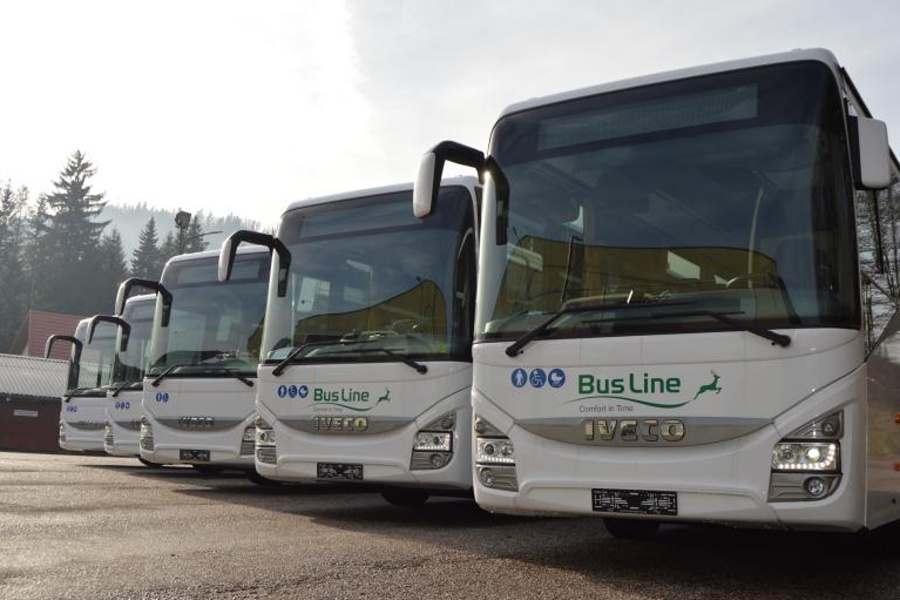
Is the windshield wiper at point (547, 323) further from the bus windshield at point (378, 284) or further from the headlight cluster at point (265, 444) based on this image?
the headlight cluster at point (265, 444)

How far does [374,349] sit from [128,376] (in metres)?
8.42

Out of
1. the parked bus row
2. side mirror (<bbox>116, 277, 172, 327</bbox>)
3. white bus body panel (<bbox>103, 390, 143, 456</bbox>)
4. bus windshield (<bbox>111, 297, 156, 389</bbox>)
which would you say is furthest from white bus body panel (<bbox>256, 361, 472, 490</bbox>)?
bus windshield (<bbox>111, 297, 156, 389</bbox>)

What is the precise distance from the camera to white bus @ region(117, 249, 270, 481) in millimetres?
10656

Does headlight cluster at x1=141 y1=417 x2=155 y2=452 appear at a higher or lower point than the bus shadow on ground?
higher

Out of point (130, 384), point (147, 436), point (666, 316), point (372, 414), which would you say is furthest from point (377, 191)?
point (130, 384)

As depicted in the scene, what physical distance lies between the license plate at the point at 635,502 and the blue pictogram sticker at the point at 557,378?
680 mm

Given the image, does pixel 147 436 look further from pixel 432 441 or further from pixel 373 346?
pixel 432 441

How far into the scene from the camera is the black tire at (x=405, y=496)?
31.3 ft

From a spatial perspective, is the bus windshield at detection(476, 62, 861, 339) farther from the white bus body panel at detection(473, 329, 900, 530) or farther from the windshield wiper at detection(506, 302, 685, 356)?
the white bus body panel at detection(473, 329, 900, 530)

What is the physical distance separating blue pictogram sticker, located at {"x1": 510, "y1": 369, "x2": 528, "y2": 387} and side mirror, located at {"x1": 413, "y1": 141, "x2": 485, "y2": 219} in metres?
1.27

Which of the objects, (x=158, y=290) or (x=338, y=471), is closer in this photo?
(x=338, y=471)

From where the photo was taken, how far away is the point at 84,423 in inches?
689

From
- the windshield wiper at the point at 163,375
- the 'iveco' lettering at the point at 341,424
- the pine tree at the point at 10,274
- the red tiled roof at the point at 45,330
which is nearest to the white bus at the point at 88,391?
the windshield wiper at the point at 163,375

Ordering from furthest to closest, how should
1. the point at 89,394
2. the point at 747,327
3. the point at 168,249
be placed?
the point at 168,249, the point at 89,394, the point at 747,327
